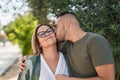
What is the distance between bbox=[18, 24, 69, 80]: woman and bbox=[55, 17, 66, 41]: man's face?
0.18 feet

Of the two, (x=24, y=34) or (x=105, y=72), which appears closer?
(x=105, y=72)

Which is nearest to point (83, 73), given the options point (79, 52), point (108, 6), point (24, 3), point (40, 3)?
point (79, 52)

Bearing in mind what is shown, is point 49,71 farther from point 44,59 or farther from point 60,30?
point 60,30

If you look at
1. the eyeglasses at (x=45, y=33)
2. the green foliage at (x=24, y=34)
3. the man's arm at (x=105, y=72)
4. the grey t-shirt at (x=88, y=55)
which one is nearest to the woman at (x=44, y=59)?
the eyeglasses at (x=45, y=33)

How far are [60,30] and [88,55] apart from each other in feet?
1.29

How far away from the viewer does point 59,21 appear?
9.91 ft

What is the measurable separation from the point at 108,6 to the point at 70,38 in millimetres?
1457

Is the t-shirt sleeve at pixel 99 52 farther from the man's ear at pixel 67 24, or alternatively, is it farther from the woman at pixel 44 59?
the woman at pixel 44 59

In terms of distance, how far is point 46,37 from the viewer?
3094mm

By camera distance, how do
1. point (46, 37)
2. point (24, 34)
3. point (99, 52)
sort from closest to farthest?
point (99, 52), point (46, 37), point (24, 34)

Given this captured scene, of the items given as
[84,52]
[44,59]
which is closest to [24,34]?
[44,59]

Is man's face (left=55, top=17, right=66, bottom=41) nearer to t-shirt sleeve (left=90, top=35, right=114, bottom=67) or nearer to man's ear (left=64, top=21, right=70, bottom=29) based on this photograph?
man's ear (left=64, top=21, right=70, bottom=29)

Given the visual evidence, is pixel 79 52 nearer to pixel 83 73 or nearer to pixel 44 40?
pixel 83 73

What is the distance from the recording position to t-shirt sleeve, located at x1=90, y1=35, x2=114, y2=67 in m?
2.73
